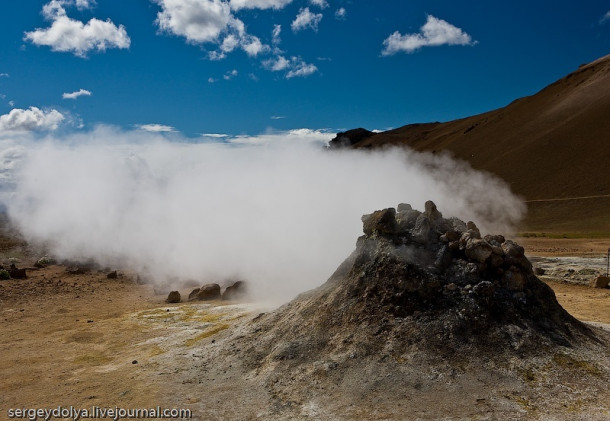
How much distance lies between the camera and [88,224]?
79.9ft

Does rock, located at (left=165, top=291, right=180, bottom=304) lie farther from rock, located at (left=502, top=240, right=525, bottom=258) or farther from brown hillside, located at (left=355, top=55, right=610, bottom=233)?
brown hillside, located at (left=355, top=55, right=610, bottom=233)

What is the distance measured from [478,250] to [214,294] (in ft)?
25.9

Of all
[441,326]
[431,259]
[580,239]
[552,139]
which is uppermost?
[552,139]

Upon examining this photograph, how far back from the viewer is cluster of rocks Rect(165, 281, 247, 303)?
494 inches

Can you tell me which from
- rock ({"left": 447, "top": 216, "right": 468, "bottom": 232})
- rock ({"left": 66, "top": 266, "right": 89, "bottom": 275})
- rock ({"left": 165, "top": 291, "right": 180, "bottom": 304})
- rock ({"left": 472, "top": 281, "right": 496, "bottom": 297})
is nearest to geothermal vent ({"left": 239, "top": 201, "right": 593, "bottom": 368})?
rock ({"left": 472, "top": 281, "right": 496, "bottom": 297})

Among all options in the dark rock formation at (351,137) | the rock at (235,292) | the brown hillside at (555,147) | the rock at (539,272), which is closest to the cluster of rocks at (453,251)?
the rock at (235,292)

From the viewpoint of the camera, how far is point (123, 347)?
8.50 meters

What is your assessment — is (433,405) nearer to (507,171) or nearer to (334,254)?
(334,254)

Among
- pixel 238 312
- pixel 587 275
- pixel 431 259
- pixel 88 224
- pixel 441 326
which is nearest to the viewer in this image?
pixel 441 326

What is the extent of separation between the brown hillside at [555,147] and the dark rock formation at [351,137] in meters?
27.6

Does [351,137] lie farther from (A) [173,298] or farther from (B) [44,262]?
(A) [173,298]

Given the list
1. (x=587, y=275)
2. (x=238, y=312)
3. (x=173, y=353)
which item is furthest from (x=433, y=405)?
(x=587, y=275)

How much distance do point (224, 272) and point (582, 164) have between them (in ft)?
154

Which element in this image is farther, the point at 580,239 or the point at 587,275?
the point at 580,239
